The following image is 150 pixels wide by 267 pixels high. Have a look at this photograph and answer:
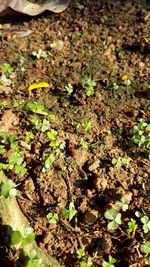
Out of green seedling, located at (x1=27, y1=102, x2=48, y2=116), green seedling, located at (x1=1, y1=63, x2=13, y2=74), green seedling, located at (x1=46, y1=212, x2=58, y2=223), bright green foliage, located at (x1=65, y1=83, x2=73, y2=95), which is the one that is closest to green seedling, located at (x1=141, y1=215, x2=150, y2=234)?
green seedling, located at (x1=46, y1=212, x2=58, y2=223)

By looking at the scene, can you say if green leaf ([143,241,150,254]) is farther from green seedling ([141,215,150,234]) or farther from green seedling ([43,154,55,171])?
green seedling ([43,154,55,171])

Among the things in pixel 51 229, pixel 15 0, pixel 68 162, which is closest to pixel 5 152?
pixel 68 162

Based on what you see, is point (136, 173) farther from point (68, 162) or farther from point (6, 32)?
point (6, 32)

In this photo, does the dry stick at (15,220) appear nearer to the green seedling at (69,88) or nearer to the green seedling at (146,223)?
the green seedling at (146,223)

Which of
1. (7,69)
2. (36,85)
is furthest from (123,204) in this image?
(7,69)

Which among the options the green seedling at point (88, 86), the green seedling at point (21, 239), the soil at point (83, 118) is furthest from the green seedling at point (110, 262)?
the green seedling at point (88, 86)

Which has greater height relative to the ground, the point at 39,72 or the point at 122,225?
the point at 39,72
